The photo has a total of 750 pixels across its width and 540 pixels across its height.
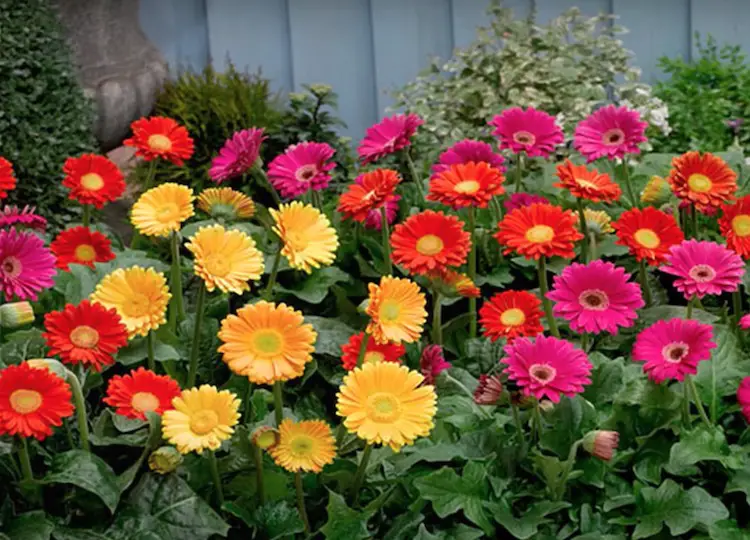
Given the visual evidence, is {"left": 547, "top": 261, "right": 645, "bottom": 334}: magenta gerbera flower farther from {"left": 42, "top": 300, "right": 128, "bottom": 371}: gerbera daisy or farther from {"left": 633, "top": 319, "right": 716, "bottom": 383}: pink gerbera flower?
{"left": 42, "top": 300, "right": 128, "bottom": 371}: gerbera daisy

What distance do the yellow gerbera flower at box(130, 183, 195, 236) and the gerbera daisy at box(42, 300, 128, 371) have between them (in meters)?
0.17

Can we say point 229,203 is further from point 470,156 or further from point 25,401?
point 25,401

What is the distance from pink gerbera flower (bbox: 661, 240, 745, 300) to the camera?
1347 millimetres

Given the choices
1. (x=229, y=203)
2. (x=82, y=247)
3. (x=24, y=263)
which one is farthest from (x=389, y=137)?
(x=24, y=263)

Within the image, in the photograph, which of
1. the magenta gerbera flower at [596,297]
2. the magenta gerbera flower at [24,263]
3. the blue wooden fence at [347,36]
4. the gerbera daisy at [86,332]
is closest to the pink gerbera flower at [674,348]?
the magenta gerbera flower at [596,297]

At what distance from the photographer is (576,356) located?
1.22 m

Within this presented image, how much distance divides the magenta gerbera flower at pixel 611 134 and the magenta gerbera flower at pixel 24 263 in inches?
29.7

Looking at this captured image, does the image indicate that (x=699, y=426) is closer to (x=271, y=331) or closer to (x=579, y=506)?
(x=579, y=506)

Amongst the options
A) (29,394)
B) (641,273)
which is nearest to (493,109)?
(641,273)

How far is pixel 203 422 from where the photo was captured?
1152 mm

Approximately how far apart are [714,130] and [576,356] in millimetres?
2950

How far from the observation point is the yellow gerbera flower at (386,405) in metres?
1.11

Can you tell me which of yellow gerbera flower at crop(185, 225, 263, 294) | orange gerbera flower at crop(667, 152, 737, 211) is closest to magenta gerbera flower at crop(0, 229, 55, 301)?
yellow gerbera flower at crop(185, 225, 263, 294)

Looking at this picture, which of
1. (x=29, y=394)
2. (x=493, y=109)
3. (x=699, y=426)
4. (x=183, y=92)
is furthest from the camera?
(x=183, y=92)
